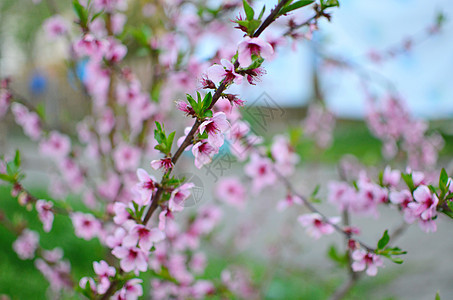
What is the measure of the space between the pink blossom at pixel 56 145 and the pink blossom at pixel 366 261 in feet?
4.06

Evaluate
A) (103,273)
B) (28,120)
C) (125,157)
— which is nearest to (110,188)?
(125,157)

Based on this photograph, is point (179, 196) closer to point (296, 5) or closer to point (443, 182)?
point (296, 5)

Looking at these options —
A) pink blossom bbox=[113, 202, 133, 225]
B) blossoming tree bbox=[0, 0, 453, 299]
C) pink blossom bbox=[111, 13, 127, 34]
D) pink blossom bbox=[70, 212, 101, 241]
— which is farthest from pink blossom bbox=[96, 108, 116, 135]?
pink blossom bbox=[113, 202, 133, 225]

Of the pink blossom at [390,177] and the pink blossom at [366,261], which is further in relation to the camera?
the pink blossom at [390,177]

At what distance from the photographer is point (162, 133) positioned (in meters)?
0.61

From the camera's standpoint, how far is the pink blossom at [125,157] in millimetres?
1427

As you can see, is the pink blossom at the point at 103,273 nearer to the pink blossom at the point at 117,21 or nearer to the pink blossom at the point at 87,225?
the pink blossom at the point at 87,225

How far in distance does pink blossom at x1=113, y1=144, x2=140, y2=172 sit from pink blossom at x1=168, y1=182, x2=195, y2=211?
858mm

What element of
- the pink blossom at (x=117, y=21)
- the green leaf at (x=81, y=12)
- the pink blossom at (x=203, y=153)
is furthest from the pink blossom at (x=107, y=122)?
the pink blossom at (x=203, y=153)

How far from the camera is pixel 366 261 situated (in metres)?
0.74

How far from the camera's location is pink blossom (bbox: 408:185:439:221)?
676mm

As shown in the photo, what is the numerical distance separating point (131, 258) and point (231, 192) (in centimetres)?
97

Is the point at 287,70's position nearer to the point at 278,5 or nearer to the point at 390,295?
the point at 390,295

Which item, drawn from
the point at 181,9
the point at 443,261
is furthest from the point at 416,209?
the point at 443,261
